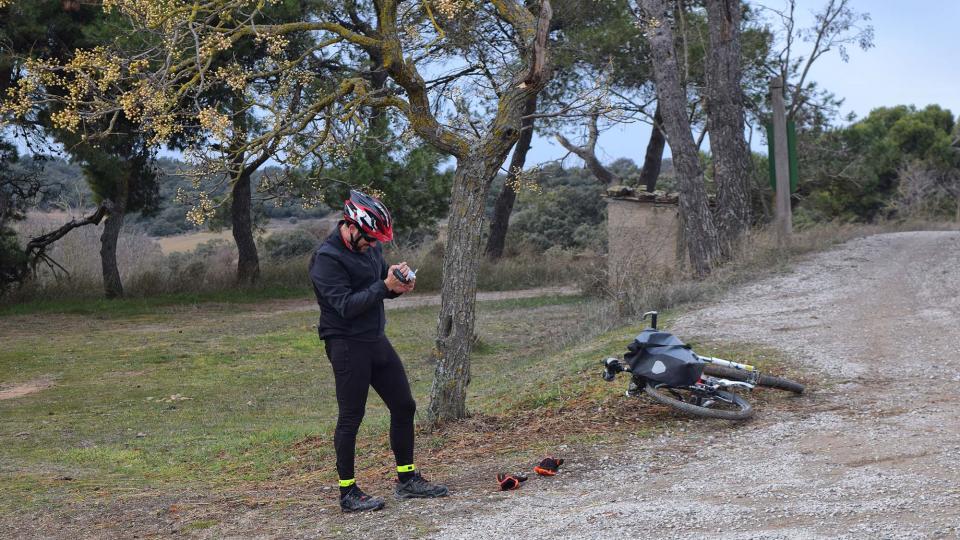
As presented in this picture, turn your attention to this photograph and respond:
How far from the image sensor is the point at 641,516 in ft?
18.9

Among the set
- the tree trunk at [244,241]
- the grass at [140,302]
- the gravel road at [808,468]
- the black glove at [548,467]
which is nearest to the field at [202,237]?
the tree trunk at [244,241]

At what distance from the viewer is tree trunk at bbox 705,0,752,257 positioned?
18875mm

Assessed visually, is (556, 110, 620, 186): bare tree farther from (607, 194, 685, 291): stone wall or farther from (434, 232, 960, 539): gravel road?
(434, 232, 960, 539): gravel road

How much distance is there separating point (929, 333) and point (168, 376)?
10119 mm

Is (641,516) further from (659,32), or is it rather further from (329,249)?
(659,32)

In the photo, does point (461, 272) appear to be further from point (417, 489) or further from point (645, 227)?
point (645, 227)

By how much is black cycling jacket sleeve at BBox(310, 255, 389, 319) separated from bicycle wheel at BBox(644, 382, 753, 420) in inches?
112

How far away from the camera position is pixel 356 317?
20.7 ft

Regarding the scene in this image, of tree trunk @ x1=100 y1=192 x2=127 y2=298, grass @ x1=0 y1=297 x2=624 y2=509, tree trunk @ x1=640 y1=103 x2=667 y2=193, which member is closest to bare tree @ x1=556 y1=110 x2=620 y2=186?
tree trunk @ x1=640 y1=103 x2=667 y2=193

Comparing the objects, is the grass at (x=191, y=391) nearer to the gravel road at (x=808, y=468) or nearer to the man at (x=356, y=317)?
the man at (x=356, y=317)

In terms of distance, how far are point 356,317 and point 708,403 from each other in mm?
3243

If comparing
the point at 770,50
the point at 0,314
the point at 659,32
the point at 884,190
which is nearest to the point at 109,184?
the point at 0,314

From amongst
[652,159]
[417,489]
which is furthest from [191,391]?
[652,159]

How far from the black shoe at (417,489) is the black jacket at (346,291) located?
993 mm
